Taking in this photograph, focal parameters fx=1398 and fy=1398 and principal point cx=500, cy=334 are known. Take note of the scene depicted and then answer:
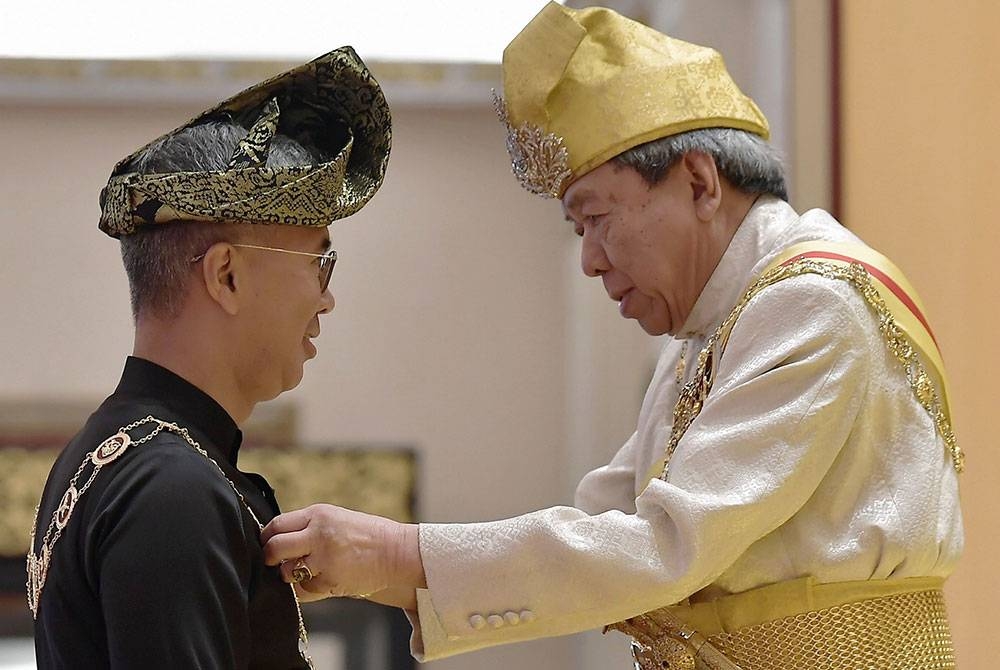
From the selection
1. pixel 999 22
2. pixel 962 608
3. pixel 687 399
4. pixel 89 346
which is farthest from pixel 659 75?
pixel 89 346

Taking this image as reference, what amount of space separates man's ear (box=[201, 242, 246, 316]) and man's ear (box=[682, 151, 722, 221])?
89 cm

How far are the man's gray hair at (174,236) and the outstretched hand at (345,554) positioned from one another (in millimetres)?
336

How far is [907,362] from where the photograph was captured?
2.19 meters

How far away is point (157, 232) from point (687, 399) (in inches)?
38.6

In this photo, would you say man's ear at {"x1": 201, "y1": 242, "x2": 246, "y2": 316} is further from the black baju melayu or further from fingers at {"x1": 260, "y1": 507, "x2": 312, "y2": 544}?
fingers at {"x1": 260, "y1": 507, "x2": 312, "y2": 544}

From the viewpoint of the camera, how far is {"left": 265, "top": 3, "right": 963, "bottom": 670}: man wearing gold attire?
204 cm

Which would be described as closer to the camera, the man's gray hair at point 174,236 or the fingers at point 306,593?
the man's gray hair at point 174,236

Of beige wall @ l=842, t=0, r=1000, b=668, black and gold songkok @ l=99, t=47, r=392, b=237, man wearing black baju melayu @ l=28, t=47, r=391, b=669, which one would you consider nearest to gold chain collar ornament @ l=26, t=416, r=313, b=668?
man wearing black baju melayu @ l=28, t=47, r=391, b=669

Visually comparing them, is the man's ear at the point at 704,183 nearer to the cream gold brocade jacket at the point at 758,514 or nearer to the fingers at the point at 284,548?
the cream gold brocade jacket at the point at 758,514

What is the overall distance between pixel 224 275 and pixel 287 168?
166 millimetres

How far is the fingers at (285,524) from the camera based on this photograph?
6.09ft

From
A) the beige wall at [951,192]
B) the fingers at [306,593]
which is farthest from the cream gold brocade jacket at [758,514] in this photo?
the beige wall at [951,192]

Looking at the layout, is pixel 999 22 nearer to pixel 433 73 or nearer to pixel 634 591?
pixel 634 591

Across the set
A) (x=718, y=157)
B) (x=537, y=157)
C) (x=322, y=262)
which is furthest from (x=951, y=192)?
(x=322, y=262)
